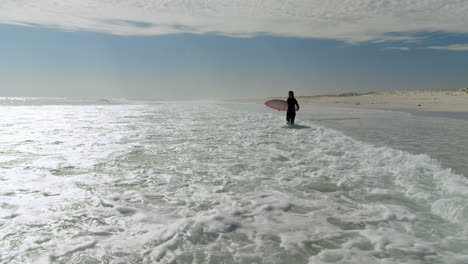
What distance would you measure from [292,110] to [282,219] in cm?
1313

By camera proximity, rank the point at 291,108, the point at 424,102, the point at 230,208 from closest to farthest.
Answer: the point at 230,208 < the point at 291,108 < the point at 424,102

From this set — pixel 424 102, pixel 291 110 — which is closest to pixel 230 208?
pixel 291 110

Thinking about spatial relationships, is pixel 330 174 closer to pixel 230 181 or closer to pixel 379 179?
pixel 379 179

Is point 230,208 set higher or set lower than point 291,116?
lower

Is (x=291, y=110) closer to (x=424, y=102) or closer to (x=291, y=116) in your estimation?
(x=291, y=116)

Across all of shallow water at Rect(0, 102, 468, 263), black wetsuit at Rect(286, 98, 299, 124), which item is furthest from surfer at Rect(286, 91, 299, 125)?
shallow water at Rect(0, 102, 468, 263)

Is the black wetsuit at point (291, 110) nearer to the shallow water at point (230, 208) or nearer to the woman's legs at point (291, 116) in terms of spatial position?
the woman's legs at point (291, 116)

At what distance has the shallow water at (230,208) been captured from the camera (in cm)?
350

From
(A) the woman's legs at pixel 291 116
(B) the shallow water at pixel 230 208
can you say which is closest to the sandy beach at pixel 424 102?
(A) the woman's legs at pixel 291 116

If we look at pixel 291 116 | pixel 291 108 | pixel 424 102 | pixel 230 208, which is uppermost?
pixel 424 102

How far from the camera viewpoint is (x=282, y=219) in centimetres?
445

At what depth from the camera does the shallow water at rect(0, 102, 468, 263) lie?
350 centimetres

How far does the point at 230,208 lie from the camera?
4.80m

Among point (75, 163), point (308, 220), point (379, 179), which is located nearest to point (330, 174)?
point (379, 179)
